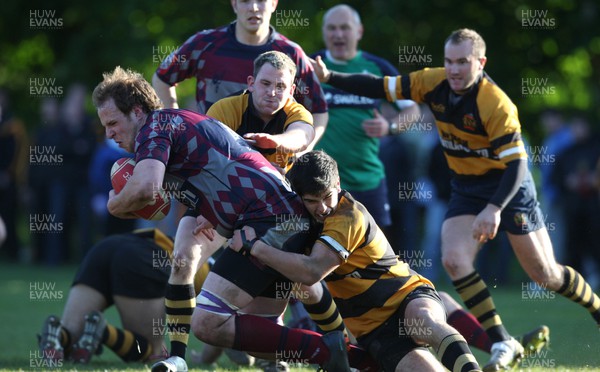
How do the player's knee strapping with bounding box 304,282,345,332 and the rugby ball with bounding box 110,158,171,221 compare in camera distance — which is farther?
the player's knee strapping with bounding box 304,282,345,332

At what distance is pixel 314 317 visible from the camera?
6387 mm

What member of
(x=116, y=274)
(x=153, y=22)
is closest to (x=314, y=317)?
(x=116, y=274)

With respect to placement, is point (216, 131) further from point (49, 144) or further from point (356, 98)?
point (49, 144)

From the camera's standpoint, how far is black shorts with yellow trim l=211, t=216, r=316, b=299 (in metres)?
5.54

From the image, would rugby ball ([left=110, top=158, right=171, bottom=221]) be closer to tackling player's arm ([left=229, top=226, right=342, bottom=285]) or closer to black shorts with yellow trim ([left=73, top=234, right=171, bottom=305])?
tackling player's arm ([left=229, top=226, right=342, bottom=285])

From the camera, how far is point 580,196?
570 inches

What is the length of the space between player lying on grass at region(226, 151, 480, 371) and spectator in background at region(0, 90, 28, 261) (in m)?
12.1

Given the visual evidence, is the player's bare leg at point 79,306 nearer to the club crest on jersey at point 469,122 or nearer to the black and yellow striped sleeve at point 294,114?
the black and yellow striped sleeve at point 294,114

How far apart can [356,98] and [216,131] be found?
135 inches

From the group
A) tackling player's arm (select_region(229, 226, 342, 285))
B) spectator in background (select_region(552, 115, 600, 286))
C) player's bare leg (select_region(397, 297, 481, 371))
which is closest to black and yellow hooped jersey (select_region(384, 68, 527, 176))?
player's bare leg (select_region(397, 297, 481, 371))

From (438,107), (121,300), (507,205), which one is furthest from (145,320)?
(507,205)

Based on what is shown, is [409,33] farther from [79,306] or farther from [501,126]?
[79,306]

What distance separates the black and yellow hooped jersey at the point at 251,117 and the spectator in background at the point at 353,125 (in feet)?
7.42

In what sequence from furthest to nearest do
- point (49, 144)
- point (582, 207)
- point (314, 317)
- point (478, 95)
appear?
point (49, 144), point (582, 207), point (478, 95), point (314, 317)
